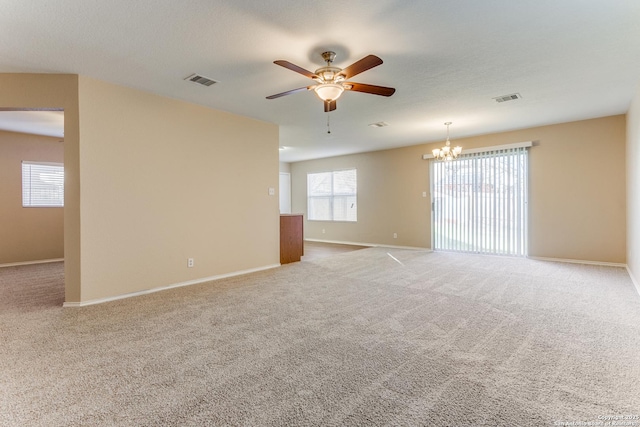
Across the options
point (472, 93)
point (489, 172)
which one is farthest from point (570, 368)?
point (489, 172)

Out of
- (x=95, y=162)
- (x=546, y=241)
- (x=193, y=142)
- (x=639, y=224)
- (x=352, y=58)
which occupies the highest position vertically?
(x=352, y=58)

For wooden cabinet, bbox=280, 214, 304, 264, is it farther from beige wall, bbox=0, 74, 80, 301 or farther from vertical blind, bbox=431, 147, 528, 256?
vertical blind, bbox=431, 147, 528, 256

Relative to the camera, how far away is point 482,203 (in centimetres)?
645

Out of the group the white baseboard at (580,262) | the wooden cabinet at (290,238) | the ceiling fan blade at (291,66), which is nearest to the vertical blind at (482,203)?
the white baseboard at (580,262)

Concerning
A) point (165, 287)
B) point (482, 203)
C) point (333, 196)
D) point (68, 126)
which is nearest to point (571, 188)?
point (482, 203)

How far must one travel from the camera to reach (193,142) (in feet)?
14.4

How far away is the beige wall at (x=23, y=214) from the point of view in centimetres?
572

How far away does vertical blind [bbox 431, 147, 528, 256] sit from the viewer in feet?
19.8

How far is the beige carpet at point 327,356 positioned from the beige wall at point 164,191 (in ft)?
1.75

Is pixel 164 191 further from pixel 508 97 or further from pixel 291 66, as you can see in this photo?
pixel 508 97

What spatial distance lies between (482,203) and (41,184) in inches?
358

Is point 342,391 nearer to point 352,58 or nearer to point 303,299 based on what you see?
point 303,299

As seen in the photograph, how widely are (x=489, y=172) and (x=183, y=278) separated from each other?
6106 mm

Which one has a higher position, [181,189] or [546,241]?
[181,189]
